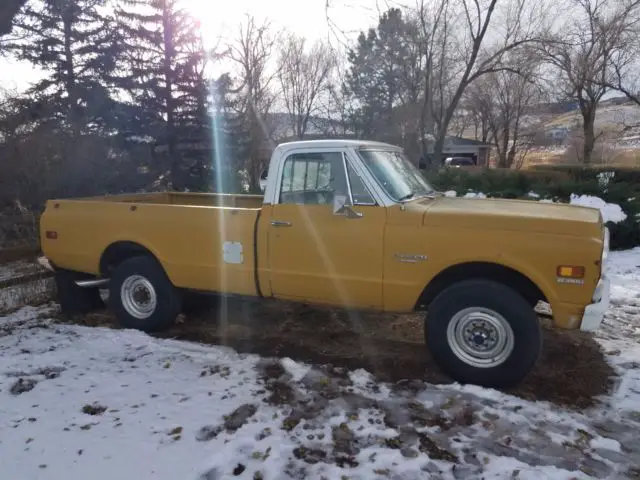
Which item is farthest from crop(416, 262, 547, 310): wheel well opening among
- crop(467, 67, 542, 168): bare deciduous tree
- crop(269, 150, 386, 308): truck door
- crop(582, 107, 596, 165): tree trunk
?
crop(467, 67, 542, 168): bare deciduous tree

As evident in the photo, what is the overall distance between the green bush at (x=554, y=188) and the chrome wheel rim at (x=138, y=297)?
366 inches

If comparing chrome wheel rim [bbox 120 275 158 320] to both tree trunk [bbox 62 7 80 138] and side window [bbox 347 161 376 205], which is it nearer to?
side window [bbox 347 161 376 205]

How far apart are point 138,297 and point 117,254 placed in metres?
0.60

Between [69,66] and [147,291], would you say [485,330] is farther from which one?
[69,66]

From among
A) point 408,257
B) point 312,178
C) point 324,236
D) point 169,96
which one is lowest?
point 408,257

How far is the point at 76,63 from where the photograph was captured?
16703 mm

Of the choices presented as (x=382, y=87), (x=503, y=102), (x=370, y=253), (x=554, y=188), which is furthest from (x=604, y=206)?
(x=503, y=102)

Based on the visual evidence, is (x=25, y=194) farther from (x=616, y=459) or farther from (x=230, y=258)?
(x=616, y=459)

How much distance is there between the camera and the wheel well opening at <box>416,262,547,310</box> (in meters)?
4.00

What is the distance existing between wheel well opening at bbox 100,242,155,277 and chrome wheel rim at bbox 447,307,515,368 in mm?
3408

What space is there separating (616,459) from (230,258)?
3.58m

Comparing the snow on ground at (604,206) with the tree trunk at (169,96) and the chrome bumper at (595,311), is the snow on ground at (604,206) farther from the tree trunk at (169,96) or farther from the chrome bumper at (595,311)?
the tree trunk at (169,96)

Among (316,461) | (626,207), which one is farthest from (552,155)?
(316,461)

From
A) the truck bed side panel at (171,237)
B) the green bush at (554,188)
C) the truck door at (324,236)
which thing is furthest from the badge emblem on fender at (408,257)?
the green bush at (554,188)
